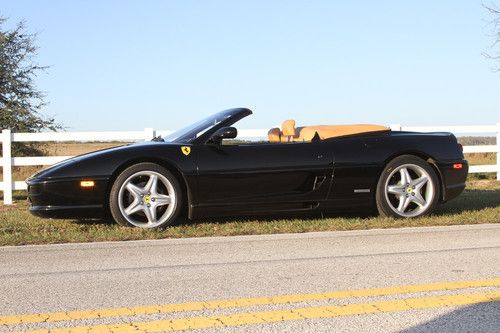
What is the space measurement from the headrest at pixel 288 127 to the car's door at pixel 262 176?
2.09ft

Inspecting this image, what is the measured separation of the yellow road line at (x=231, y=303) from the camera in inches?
145

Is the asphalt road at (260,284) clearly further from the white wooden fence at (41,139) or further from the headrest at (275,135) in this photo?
the white wooden fence at (41,139)

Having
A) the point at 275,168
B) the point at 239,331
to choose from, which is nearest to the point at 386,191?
the point at 275,168

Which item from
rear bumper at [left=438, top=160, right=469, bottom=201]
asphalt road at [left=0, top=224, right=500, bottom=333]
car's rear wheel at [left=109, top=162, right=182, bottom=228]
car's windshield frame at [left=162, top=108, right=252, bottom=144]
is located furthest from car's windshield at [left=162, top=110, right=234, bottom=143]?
rear bumper at [left=438, top=160, right=469, bottom=201]

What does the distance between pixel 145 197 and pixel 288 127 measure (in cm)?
209

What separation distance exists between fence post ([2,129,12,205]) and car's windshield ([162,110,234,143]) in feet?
14.1

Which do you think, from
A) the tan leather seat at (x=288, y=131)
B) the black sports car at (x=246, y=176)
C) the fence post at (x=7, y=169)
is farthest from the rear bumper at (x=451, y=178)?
the fence post at (x=7, y=169)

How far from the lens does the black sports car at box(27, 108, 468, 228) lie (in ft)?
22.3

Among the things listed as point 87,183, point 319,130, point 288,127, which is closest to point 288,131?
point 288,127

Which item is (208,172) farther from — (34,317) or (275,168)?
(34,317)

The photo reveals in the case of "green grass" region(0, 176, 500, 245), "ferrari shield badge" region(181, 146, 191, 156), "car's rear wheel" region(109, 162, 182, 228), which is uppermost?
"ferrari shield badge" region(181, 146, 191, 156)

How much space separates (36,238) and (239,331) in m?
3.65

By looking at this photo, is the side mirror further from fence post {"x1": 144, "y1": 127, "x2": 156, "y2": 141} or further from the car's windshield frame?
fence post {"x1": 144, "y1": 127, "x2": 156, "y2": 141}

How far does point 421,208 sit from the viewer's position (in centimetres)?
755
